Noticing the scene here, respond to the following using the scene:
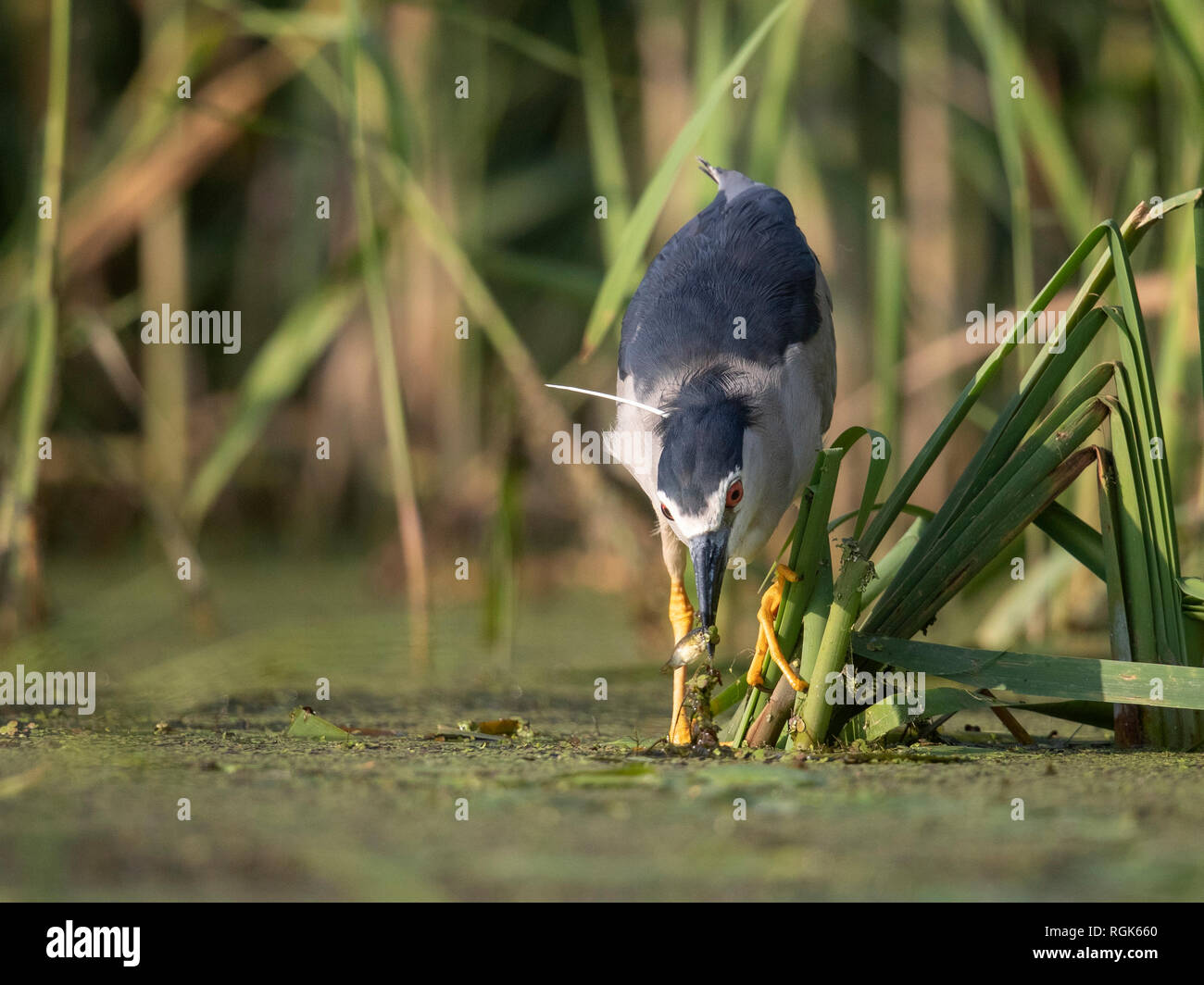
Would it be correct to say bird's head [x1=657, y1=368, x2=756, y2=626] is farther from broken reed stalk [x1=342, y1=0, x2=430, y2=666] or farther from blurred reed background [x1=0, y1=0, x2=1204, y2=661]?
broken reed stalk [x1=342, y1=0, x2=430, y2=666]

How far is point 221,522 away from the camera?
288 inches

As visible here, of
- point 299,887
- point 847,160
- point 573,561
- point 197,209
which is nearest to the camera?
point 299,887

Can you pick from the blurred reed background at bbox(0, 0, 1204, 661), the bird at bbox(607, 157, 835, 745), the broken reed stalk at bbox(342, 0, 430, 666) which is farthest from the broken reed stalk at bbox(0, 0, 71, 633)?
the bird at bbox(607, 157, 835, 745)

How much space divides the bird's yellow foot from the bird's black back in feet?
2.18

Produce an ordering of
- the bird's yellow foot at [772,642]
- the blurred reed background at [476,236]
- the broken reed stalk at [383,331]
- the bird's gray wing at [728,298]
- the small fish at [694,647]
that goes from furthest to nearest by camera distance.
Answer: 1. the blurred reed background at [476,236]
2. the broken reed stalk at [383,331]
3. the bird's gray wing at [728,298]
4. the small fish at [694,647]
5. the bird's yellow foot at [772,642]

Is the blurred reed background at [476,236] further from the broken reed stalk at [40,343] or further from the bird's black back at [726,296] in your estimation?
the bird's black back at [726,296]

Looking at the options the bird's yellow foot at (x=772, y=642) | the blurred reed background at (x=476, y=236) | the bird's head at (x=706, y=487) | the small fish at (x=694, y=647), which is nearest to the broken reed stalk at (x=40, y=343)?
the blurred reed background at (x=476, y=236)

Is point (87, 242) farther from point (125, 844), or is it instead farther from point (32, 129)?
point (125, 844)

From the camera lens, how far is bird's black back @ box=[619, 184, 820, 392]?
3.36 metres

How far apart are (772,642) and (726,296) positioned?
1.09 meters

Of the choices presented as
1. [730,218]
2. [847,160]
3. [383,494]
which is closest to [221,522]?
[383,494]

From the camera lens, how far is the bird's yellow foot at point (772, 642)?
2.63 metres

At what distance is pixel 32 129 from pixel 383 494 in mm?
2435

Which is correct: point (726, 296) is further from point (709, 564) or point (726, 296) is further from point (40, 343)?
point (40, 343)
